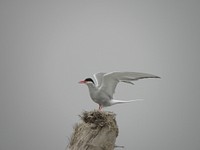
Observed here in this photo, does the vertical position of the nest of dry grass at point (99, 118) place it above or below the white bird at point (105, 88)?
below

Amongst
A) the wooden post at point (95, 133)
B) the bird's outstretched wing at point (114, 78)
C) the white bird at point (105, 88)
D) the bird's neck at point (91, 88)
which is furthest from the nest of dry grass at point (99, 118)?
the bird's neck at point (91, 88)

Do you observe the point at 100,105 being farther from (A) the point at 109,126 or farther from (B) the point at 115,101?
(A) the point at 109,126

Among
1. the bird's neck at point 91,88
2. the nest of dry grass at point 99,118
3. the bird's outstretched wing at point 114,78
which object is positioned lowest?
the nest of dry grass at point 99,118

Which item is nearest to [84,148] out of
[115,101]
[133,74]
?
[133,74]

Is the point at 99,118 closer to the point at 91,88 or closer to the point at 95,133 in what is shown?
the point at 95,133

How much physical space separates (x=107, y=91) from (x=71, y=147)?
172 centimetres

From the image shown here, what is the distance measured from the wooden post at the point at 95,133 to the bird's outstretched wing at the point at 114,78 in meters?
0.75

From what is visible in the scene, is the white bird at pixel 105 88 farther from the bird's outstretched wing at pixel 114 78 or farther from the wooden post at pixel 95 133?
the wooden post at pixel 95 133

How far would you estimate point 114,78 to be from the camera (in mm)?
6609

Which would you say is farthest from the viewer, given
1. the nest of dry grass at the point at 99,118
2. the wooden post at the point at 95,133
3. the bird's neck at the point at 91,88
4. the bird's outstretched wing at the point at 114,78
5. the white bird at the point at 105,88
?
the bird's neck at the point at 91,88

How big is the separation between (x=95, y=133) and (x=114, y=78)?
144 cm

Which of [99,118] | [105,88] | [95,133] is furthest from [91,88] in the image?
[95,133]

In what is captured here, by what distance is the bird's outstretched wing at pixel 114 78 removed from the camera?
236 inches

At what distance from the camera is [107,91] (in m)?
6.92
